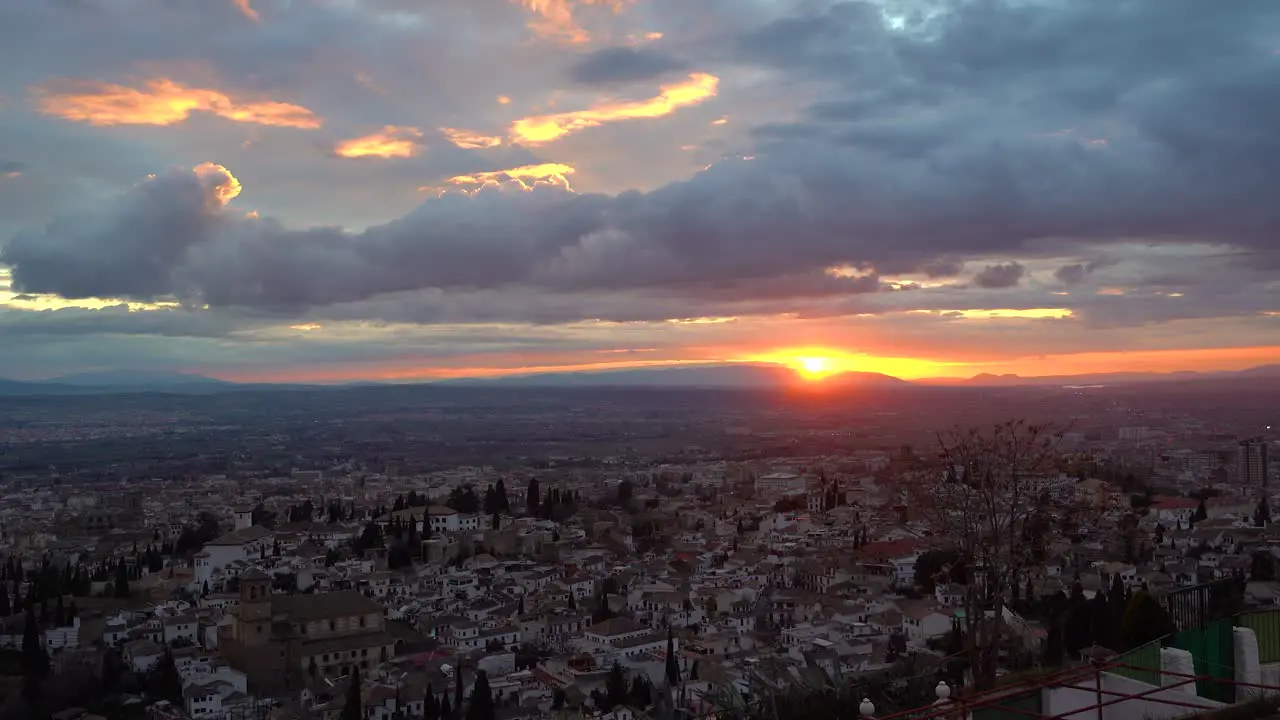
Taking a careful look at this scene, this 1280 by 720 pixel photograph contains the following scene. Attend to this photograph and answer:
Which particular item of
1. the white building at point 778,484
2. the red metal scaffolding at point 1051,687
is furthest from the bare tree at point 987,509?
the white building at point 778,484

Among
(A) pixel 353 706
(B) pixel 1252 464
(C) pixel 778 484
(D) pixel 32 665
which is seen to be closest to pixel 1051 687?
(A) pixel 353 706

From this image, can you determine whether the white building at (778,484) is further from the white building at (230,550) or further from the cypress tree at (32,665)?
the cypress tree at (32,665)

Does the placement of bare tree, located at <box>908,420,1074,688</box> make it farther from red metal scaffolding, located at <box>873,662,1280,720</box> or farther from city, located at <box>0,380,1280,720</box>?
red metal scaffolding, located at <box>873,662,1280,720</box>

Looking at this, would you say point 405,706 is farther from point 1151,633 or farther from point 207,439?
point 207,439

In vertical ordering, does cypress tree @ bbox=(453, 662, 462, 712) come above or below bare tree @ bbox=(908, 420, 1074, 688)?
below

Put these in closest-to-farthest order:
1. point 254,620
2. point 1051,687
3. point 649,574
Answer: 1. point 1051,687
2. point 254,620
3. point 649,574

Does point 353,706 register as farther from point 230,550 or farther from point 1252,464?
point 1252,464

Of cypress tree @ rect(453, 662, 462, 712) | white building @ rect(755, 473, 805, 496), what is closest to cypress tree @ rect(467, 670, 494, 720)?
cypress tree @ rect(453, 662, 462, 712)
